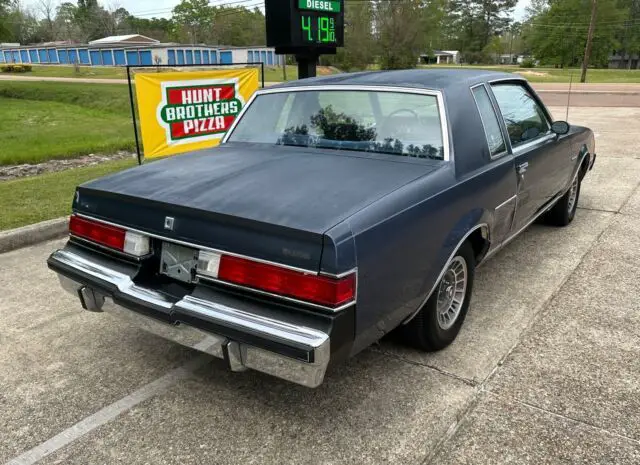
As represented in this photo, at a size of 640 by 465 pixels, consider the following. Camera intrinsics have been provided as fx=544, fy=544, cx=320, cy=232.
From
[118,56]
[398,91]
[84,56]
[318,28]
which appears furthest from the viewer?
[84,56]

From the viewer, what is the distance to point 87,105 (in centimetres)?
2484

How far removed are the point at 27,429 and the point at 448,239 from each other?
2360 mm

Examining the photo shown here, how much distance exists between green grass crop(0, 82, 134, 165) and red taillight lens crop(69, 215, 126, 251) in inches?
337

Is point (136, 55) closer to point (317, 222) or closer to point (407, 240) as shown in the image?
point (407, 240)

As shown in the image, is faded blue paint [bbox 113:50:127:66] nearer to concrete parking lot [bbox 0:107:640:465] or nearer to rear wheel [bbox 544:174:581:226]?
rear wheel [bbox 544:174:581:226]

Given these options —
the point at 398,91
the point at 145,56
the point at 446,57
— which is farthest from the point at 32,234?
the point at 446,57

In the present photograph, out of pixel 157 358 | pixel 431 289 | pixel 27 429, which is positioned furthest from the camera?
pixel 157 358

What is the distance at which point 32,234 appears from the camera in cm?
538

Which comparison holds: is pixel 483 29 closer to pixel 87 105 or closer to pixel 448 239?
pixel 87 105

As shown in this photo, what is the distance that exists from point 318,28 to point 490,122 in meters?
4.92

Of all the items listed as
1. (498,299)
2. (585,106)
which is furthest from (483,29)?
(498,299)

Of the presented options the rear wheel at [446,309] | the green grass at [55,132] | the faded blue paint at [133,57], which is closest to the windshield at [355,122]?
the rear wheel at [446,309]

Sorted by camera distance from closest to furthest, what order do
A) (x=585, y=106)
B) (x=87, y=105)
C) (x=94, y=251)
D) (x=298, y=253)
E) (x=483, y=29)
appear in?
(x=298, y=253), (x=94, y=251), (x=585, y=106), (x=87, y=105), (x=483, y=29)

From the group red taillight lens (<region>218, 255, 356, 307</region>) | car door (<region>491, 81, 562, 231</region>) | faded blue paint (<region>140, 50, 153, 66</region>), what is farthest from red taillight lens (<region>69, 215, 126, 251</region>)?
faded blue paint (<region>140, 50, 153, 66</region>)
